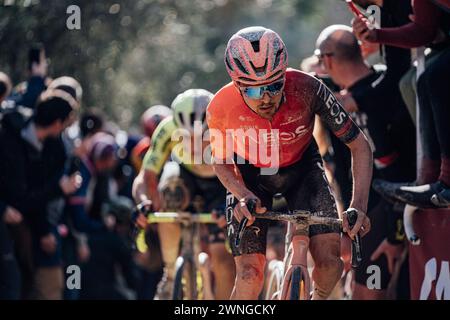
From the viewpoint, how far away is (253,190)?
8.77 meters

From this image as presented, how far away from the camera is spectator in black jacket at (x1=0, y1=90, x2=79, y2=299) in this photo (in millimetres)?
12156

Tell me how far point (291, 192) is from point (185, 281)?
223cm

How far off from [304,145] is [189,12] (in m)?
11.7

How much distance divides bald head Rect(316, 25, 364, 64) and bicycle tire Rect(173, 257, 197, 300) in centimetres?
221

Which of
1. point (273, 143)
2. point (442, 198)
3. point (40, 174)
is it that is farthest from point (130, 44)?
point (273, 143)

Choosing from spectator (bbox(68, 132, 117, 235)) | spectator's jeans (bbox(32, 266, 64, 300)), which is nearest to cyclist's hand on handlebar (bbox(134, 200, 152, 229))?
spectator's jeans (bbox(32, 266, 64, 300))

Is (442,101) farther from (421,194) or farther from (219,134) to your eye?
(219,134)

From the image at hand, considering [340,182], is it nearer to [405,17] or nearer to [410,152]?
[410,152]

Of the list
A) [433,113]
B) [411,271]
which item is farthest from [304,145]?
[411,271]

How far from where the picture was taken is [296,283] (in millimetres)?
8141

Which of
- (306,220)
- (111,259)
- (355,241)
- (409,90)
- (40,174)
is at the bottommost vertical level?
(111,259)

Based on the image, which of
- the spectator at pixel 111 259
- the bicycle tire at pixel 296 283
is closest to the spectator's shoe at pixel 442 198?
the bicycle tire at pixel 296 283

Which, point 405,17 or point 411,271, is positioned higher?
point 405,17
